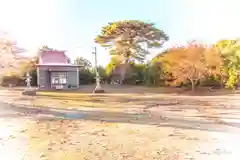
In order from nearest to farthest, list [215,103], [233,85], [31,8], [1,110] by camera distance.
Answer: [31,8] < [1,110] < [233,85] < [215,103]

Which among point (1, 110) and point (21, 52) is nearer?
point (21, 52)

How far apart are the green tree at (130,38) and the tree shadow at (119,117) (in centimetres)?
66

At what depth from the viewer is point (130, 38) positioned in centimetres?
96

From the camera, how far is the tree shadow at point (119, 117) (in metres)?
1.49

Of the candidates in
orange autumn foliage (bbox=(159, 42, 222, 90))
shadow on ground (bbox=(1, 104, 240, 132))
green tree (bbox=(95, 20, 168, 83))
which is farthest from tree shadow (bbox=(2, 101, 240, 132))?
green tree (bbox=(95, 20, 168, 83))

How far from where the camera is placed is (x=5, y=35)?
86 centimetres

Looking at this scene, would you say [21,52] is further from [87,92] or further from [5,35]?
[87,92]

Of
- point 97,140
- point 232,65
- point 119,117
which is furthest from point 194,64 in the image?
point 97,140

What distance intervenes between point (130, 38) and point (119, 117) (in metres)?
0.94

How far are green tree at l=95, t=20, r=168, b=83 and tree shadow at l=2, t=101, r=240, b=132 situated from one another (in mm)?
657

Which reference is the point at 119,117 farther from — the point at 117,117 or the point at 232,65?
the point at 232,65

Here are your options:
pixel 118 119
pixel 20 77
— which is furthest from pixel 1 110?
pixel 118 119

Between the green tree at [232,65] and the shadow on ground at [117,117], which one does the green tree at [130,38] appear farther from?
the green tree at [232,65]

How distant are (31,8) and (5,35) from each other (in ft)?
0.42
